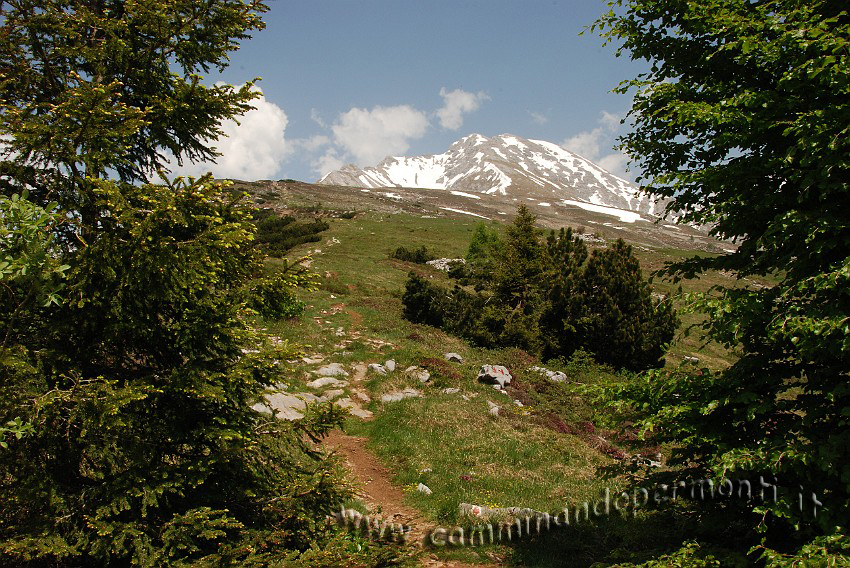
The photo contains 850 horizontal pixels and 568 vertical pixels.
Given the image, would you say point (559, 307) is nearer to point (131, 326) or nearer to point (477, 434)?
point (477, 434)

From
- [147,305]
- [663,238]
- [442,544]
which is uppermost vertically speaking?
[663,238]

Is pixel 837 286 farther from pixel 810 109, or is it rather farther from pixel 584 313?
pixel 584 313

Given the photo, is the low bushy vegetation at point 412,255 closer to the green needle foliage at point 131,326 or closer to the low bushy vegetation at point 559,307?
the low bushy vegetation at point 559,307

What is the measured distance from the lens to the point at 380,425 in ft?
47.7

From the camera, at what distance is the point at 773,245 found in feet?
17.8

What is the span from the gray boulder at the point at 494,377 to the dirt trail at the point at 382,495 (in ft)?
23.1

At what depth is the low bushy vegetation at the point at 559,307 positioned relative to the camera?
23.7 metres

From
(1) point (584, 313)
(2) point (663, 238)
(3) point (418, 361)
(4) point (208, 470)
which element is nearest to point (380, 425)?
(3) point (418, 361)

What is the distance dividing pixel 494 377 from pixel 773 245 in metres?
14.6

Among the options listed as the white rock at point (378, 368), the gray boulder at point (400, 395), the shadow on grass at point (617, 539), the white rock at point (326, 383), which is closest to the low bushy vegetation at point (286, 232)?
the white rock at point (378, 368)

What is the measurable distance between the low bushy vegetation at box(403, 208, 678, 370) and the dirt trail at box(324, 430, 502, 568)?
45.1 ft

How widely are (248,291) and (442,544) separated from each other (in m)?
5.81

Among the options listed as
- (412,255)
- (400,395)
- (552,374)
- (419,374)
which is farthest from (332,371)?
(412,255)

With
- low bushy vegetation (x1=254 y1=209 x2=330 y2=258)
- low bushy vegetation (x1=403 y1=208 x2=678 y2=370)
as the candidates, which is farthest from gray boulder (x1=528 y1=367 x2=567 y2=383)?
low bushy vegetation (x1=254 y1=209 x2=330 y2=258)
